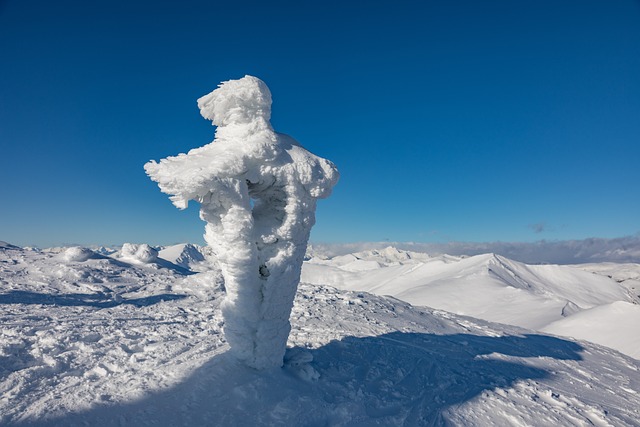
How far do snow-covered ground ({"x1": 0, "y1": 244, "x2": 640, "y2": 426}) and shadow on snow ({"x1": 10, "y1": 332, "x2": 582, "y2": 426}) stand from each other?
0.12ft

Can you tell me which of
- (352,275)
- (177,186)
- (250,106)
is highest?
(250,106)

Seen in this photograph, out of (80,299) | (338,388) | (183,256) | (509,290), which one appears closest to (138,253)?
A: (80,299)

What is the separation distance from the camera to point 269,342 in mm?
8930

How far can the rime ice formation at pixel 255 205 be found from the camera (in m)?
7.90

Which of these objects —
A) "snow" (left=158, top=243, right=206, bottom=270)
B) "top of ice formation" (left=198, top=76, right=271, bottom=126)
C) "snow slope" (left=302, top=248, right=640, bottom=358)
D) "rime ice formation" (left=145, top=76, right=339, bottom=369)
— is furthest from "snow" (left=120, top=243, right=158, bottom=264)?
"snow" (left=158, top=243, right=206, bottom=270)

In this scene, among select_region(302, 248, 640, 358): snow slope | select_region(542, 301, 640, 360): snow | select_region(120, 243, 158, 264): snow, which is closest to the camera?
select_region(542, 301, 640, 360): snow

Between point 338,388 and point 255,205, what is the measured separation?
5.13m

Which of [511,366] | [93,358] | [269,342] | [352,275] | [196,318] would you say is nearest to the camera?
[269,342]

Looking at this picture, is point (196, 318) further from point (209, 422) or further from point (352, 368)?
point (209, 422)

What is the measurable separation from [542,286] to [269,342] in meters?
67.6

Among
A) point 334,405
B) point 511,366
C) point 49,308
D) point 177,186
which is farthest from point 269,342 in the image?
point 49,308

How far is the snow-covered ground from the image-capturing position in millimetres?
7523

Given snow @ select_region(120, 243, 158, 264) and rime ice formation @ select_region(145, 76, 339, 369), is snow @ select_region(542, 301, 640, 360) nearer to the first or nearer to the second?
rime ice formation @ select_region(145, 76, 339, 369)

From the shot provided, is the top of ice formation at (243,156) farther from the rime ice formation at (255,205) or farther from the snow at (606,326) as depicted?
the snow at (606,326)
